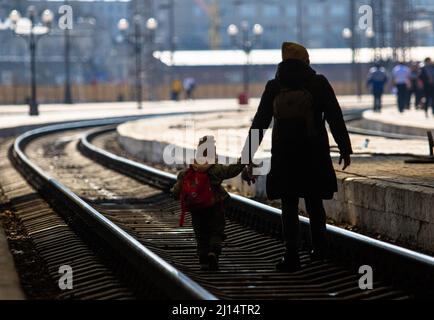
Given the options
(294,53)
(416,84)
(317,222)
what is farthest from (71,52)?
(294,53)

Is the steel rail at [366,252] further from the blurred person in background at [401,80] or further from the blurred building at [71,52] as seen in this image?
the blurred building at [71,52]

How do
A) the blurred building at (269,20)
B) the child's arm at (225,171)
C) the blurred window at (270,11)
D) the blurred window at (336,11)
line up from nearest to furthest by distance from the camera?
the child's arm at (225,171), the blurred building at (269,20), the blurred window at (270,11), the blurred window at (336,11)

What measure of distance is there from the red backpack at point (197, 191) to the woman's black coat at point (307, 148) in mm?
432

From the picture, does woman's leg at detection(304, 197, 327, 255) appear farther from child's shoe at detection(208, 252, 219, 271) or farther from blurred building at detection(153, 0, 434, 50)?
blurred building at detection(153, 0, 434, 50)

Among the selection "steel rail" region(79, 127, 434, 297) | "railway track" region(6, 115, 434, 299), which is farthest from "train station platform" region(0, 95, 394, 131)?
"steel rail" region(79, 127, 434, 297)

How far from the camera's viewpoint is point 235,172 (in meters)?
8.38

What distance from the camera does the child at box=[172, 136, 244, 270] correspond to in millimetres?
8391

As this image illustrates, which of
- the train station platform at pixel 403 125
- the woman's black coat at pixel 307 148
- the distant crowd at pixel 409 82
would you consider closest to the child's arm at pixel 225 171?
the woman's black coat at pixel 307 148

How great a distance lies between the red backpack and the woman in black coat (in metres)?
0.39

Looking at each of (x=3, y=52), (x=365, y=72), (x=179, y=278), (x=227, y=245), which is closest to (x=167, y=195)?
(x=227, y=245)

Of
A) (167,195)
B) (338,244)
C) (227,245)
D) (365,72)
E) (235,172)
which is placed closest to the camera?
(235,172)

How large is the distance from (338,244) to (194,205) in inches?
55.7

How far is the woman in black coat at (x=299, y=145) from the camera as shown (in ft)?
27.2
